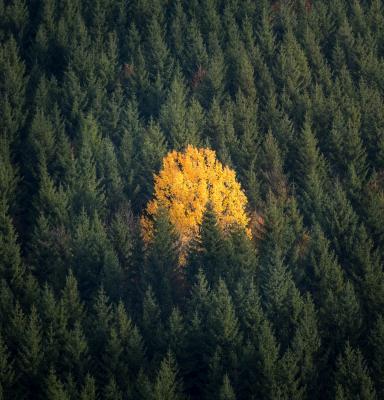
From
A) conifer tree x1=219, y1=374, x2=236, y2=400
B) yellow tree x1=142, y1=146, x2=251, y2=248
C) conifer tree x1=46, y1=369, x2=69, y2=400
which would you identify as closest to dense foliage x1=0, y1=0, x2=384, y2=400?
conifer tree x1=46, y1=369, x2=69, y2=400

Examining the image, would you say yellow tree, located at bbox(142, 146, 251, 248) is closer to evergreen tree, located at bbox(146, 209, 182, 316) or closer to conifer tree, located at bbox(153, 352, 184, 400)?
evergreen tree, located at bbox(146, 209, 182, 316)

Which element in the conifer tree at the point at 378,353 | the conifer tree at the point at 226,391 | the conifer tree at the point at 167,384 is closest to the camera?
the conifer tree at the point at 167,384

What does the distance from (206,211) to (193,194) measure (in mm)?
4890

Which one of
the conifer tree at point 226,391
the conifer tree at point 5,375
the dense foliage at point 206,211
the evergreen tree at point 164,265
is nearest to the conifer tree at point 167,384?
the dense foliage at point 206,211

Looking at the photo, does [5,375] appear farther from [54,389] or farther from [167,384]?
[167,384]

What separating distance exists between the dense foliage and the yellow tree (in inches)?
58.1

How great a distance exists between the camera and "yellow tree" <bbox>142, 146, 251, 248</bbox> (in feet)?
155

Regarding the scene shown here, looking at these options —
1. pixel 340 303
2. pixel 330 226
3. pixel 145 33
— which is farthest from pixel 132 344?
pixel 145 33

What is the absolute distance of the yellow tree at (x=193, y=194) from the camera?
47250 mm

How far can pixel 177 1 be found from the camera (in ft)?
254

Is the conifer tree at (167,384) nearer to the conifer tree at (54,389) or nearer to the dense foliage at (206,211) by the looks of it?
the dense foliage at (206,211)

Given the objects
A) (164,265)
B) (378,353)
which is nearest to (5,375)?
(164,265)

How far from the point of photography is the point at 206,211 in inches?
1738

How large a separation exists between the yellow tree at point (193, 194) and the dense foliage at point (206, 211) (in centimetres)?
147
